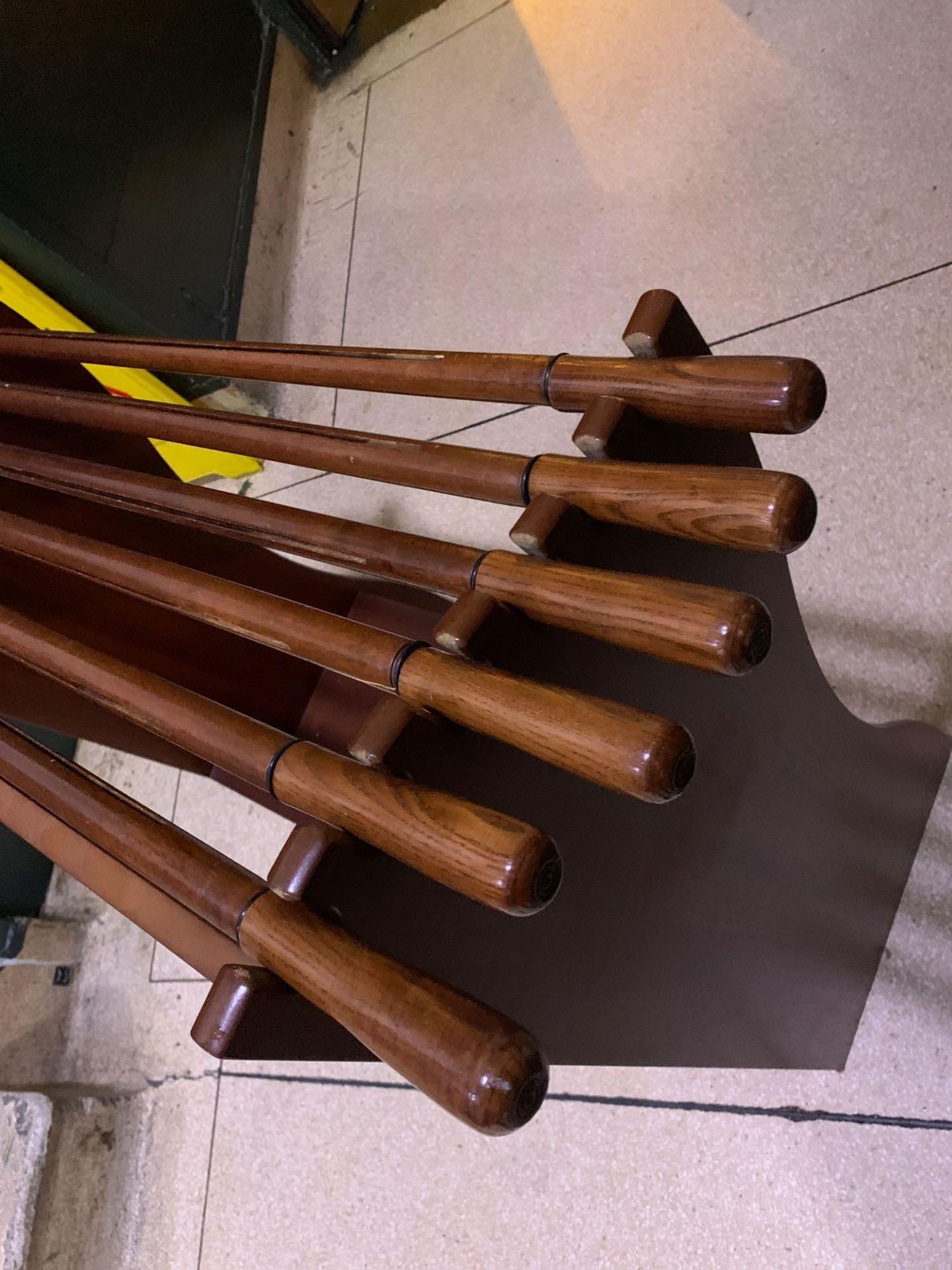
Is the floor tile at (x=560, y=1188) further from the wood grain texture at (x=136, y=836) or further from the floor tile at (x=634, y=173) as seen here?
the floor tile at (x=634, y=173)

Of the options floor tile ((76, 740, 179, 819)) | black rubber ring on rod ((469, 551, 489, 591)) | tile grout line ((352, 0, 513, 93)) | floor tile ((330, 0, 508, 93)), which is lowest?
floor tile ((76, 740, 179, 819))

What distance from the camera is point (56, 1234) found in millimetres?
1371

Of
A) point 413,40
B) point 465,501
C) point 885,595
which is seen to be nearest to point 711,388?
point 885,595

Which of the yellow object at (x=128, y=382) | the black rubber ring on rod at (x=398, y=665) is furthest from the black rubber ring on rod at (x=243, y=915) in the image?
the yellow object at (x=128, y=382)

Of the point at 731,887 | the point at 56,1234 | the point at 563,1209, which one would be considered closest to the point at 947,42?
the point at 731,887

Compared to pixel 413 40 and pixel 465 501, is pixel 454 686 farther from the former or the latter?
Result: pixel 413 40

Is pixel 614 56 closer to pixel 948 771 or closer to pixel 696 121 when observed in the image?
pixel 696 121

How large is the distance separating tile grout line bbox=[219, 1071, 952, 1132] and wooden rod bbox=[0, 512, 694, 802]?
794 mm

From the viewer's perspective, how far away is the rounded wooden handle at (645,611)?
39cm

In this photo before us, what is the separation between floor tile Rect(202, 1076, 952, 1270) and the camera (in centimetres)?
94

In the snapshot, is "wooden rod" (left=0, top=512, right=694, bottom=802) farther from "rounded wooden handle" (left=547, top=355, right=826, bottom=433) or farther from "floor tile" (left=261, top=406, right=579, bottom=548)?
"floor tile" (left=261, top=406, right=579, bottom=548)

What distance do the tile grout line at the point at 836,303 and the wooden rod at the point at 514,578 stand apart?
79 cm

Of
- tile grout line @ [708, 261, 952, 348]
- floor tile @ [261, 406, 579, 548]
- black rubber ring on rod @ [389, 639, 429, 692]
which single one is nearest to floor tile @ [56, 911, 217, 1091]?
floor tile @ [261, 406, 579, 548]

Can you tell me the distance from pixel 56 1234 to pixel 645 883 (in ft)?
4.37
